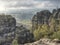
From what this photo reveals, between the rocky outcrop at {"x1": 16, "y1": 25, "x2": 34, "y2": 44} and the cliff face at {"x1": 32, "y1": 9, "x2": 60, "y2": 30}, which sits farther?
the cliff face at {"x1": 32, "y1": 9, "x2": 60, "y2": 30}

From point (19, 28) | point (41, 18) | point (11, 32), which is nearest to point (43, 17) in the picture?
point (41, 18)

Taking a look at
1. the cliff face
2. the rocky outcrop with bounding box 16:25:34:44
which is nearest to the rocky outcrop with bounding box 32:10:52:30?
the cliff face

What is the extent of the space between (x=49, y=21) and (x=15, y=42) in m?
1.95

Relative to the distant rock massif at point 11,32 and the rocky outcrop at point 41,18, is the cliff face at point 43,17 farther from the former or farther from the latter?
the distant rock massif at point 11,32

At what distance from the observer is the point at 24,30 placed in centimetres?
614

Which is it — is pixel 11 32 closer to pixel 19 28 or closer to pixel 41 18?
pixel 19 28

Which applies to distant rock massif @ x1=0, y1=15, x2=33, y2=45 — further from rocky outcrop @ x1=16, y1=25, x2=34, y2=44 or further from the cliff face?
the cliff face

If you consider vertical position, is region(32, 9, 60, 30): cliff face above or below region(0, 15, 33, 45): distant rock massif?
above

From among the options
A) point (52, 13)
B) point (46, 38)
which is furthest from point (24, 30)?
point (52, 13)

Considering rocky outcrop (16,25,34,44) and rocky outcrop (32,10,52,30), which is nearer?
rocky outcrop (16,25,34,44)

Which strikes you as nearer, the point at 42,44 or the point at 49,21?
the point at 42,44

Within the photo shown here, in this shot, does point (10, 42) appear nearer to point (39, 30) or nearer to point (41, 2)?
point (39, 30)

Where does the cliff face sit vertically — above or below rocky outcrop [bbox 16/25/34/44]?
above

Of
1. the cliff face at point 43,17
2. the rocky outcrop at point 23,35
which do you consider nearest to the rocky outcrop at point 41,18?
the cliff face at point 43,17
